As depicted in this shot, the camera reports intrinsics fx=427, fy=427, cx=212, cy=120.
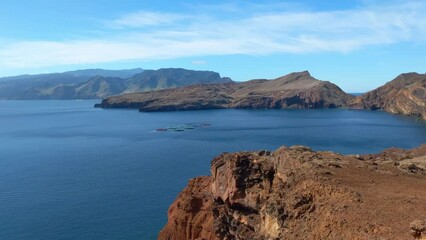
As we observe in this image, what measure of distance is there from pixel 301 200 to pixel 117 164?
75.8m

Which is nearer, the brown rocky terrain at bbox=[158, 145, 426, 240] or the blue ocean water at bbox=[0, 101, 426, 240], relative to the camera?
the brown rocky terrain at bbox=[158, 145, 426, 240]

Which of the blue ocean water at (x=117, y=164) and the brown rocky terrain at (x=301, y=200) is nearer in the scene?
the brown rocky terrain at (x=301, y=200)

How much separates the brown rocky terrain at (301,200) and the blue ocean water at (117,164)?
12470mm

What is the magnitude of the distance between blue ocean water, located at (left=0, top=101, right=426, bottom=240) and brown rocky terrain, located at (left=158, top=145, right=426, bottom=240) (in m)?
12.5

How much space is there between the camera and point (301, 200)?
27.8m

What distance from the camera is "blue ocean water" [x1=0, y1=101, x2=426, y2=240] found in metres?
58.8

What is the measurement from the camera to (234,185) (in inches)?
1515

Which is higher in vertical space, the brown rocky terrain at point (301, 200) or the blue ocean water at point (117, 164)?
the brown rocky terrain at point (301, 200)

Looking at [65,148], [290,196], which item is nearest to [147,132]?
[65,148]

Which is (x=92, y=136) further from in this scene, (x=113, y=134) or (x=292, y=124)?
(x=292, y=124)

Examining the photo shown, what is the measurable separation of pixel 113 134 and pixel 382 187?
13813 cm

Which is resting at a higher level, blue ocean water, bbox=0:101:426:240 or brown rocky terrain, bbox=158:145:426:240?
brown rocky terrain, bbox=158:145:426:240

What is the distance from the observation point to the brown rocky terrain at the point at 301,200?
920 inches

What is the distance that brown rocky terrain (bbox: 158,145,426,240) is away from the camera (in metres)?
23.4
